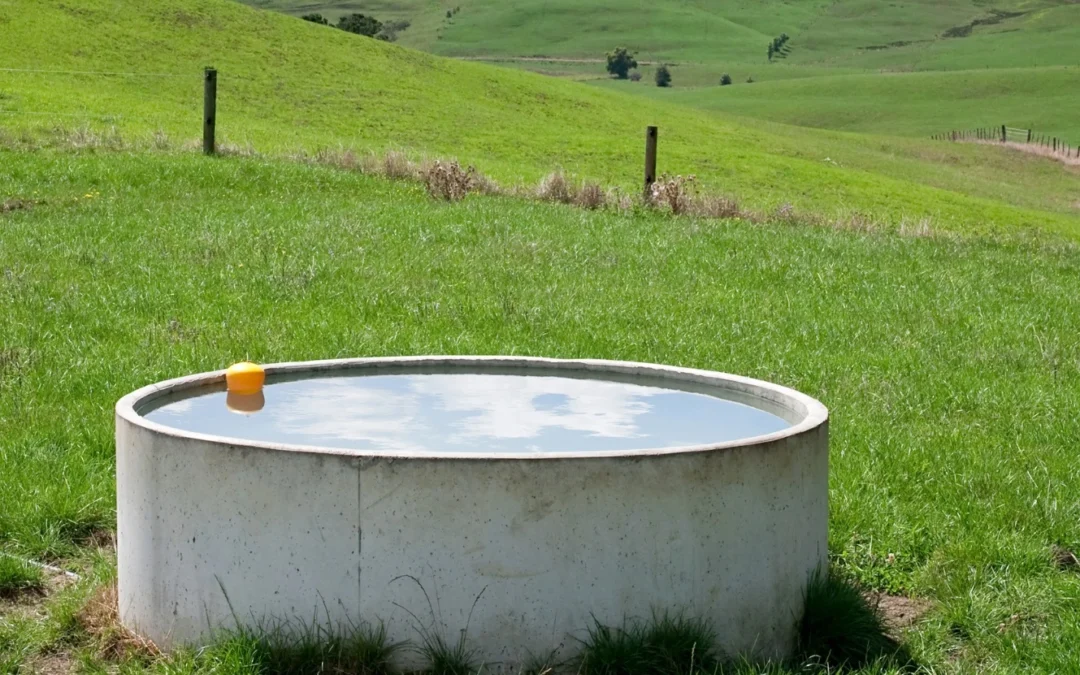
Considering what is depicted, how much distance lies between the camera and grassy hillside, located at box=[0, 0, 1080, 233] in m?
30.6

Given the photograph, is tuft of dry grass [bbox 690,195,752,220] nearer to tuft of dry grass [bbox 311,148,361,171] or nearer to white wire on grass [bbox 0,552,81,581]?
tuft of dry grass [bbox 311,148,361,171]

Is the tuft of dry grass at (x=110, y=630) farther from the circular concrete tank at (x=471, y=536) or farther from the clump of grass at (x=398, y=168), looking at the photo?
the clump of grass at (x=398, y=168)

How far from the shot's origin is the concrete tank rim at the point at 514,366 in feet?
12.6

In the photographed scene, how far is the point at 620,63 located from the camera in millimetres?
162125

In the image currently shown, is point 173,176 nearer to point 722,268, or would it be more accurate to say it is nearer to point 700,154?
point 722,268

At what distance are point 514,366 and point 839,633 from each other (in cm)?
180

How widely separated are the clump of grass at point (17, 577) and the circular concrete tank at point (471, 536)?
26.4 inches

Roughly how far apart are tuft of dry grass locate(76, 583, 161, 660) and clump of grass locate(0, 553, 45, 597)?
37 centimetres

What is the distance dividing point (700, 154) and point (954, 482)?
105 ft

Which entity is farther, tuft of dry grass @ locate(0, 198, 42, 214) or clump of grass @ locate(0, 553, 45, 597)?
tuft of dry grass @ locate(0, 198, 42, 214)

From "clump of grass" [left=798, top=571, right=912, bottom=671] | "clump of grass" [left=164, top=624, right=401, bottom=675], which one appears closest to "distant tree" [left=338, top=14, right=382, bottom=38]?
"clump of grass" [left=798, top=571, right=912, bottom=671]

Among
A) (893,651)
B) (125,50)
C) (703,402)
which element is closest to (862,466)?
(703,402)

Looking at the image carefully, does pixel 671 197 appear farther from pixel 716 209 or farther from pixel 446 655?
pixel 446 655

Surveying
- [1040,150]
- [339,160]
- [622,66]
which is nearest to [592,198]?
[339,160]
